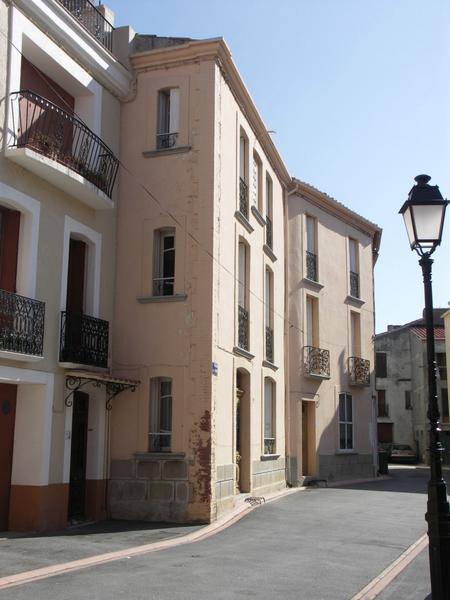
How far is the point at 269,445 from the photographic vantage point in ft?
64.7

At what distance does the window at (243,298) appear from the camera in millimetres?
17375

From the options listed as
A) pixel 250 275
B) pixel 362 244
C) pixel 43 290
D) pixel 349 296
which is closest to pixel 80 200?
pixel 43 290

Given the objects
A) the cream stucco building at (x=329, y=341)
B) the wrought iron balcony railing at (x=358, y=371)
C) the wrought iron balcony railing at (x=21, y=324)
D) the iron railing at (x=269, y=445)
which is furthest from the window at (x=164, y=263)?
the wrought iron balcony railing at (x=358, y=371)

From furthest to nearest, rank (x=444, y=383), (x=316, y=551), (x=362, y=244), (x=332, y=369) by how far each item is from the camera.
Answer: (x=444, y=383)
(x=362, y=244)
(x=332, y=369)
(x=316, y=551)

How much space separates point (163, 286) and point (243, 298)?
3.08m

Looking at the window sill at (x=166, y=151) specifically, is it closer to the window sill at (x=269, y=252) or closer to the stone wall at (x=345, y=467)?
the window sill at (x=269, y=252)

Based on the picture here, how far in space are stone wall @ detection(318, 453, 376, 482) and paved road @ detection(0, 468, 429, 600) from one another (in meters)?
7.16

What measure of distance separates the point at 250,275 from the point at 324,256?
7.49 metres

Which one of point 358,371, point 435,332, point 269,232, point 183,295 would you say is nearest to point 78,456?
point 183,295

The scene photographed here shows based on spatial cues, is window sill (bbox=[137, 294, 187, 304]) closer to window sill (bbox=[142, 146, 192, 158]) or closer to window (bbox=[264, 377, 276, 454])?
window sill (bbox=[142, 146, 192, 158])

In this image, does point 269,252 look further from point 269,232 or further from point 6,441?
point 6,441

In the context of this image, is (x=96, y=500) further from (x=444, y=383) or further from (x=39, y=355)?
(x=444, y=383)

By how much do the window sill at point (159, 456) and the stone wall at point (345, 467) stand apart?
10033 mm

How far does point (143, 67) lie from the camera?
16.3m
